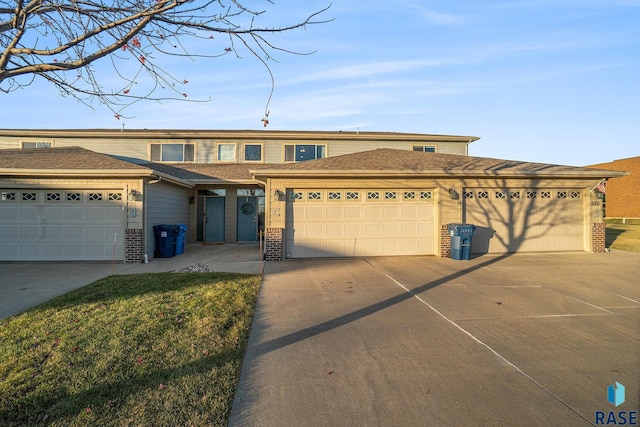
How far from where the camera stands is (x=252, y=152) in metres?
16.1

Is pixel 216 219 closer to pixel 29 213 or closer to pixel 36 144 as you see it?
pixel 29 213

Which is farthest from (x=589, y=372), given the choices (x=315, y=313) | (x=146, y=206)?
(x=146, y=206)

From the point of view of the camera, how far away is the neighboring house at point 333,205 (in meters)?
9.92

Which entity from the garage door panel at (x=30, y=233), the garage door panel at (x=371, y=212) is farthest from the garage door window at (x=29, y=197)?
the garage door panel at (x=371, y=212)

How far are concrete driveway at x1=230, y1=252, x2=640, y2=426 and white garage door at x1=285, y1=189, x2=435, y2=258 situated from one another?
3140 mm

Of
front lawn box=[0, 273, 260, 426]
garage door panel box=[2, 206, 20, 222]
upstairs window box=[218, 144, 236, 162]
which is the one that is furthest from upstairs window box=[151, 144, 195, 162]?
front lawn box=[0, 273, 260, 426]

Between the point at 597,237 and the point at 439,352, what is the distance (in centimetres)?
1139

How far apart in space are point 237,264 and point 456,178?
7791 mm

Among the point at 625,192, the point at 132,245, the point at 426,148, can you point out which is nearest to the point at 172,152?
the point at 132,245

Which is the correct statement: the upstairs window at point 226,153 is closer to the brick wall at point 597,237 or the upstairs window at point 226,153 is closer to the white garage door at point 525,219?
the white garage door at point 525,219

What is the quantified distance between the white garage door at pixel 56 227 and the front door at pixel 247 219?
5.59m

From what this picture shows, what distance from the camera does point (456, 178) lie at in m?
10.9

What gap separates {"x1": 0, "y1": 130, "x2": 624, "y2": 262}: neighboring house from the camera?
9.92 metres

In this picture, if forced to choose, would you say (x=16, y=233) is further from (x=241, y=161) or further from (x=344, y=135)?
(x=344, y=135)
